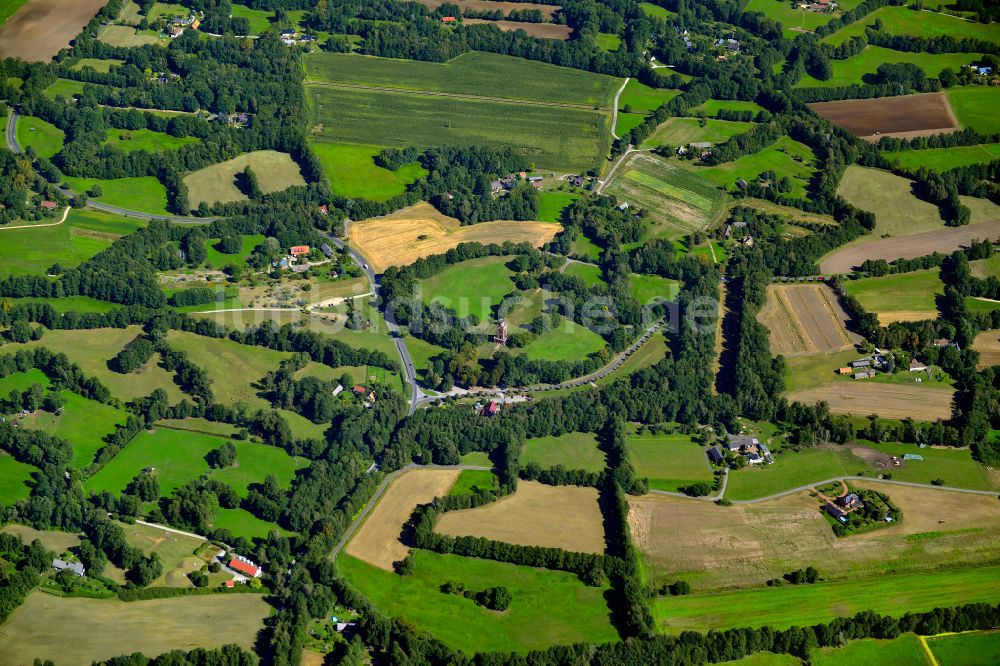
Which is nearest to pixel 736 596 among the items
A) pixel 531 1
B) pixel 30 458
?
pixel 30 458

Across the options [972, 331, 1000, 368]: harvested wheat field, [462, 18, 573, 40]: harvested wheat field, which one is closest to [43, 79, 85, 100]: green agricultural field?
[462, 18, 573, 40]: harvested wheat field

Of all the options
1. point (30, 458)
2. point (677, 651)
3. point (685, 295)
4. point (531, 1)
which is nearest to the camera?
point (677, 651)

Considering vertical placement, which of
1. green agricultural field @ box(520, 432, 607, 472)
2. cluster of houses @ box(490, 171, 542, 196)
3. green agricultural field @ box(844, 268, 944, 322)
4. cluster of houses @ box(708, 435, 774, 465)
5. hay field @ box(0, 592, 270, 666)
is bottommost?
hay field @ box(0, 592, 270, 666)

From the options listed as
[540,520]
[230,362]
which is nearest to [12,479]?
[230,362]

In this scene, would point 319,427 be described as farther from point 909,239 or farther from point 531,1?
point 531,1

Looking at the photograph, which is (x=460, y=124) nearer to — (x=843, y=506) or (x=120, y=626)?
(x=843, y=506)

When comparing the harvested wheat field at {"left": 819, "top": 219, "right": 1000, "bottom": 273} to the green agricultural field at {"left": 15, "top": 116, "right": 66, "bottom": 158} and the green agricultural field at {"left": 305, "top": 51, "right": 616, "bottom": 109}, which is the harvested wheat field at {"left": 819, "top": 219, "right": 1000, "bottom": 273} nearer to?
the green agricultural field at {"left": 305, "top": 51, "right": 616, "bottom": 109}
